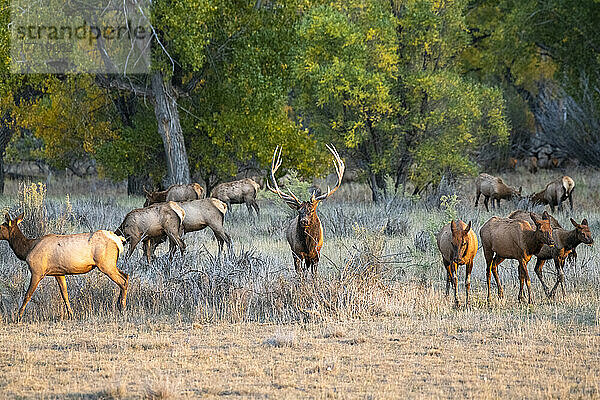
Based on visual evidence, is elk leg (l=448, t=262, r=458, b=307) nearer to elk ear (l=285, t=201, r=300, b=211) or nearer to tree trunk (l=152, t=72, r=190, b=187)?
elk ear (l=285, t=201, r=300, b=211)

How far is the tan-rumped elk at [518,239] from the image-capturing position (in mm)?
9086

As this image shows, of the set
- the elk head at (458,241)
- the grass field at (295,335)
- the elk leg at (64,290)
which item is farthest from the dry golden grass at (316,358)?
the elk head at (458,241)

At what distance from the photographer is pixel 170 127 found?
71.2 feet

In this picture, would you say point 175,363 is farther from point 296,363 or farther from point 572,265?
point 572,265

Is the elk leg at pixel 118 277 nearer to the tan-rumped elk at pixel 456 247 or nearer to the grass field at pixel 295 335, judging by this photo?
the grass field at pixel 295 335

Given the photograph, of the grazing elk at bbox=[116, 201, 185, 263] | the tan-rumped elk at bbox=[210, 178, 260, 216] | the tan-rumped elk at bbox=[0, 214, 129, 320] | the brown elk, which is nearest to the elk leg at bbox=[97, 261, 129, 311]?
the tan-rumped elk at bbox=[0, 214, 129, 320]

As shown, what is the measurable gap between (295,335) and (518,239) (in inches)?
122

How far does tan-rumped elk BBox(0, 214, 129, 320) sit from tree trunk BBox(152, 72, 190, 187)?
1277 cm

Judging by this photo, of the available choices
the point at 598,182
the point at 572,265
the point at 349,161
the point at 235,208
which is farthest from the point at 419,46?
the point at 572,265

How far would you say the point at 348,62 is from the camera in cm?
2177

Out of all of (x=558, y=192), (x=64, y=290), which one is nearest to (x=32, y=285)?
(x=64, y=290)

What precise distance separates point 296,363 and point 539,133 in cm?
3116

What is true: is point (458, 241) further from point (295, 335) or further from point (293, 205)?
point (295, 335)

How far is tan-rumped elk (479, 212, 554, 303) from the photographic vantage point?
909cm
